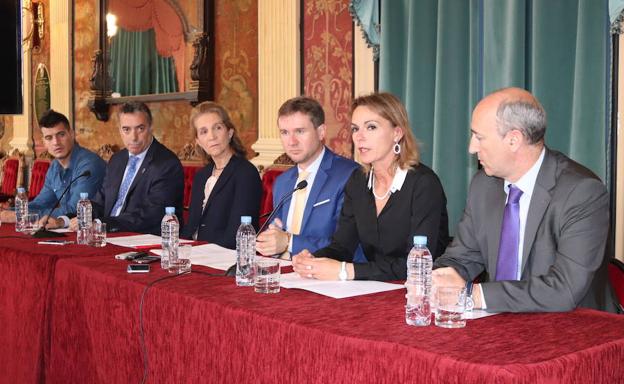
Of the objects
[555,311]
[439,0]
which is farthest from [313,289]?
[439,0]

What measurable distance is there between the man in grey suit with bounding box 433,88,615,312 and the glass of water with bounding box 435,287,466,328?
162mm

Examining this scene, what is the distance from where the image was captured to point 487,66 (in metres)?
3.86

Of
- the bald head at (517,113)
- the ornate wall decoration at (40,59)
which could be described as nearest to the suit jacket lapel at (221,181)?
the bald head at (517,113)

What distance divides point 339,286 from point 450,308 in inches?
21.5

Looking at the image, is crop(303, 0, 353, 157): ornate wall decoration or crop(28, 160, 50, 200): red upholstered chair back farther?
crop(28, 160, 50, 200): red upholstered chair back

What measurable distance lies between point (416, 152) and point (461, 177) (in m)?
1.43

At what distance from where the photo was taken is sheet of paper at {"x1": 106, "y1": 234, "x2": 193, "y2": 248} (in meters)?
3.18

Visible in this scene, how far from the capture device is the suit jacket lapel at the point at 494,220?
2248 mm

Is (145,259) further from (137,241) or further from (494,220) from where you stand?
(494,220)

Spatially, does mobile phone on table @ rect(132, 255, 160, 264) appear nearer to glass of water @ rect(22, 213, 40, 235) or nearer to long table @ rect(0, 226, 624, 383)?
long table @ rect(0, 226, 624, 383)

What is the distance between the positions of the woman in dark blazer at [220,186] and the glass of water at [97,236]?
0.62m

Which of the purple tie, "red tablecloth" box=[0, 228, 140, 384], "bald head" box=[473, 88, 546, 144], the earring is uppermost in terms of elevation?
"bald head" box=[473, 88, 546, 144]

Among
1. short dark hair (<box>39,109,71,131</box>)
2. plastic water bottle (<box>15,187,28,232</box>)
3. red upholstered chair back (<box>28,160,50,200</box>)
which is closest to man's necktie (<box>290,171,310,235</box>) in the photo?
plastic water bottle (<box>15,187,28,232</box>)

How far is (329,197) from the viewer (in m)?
A: 3.19
